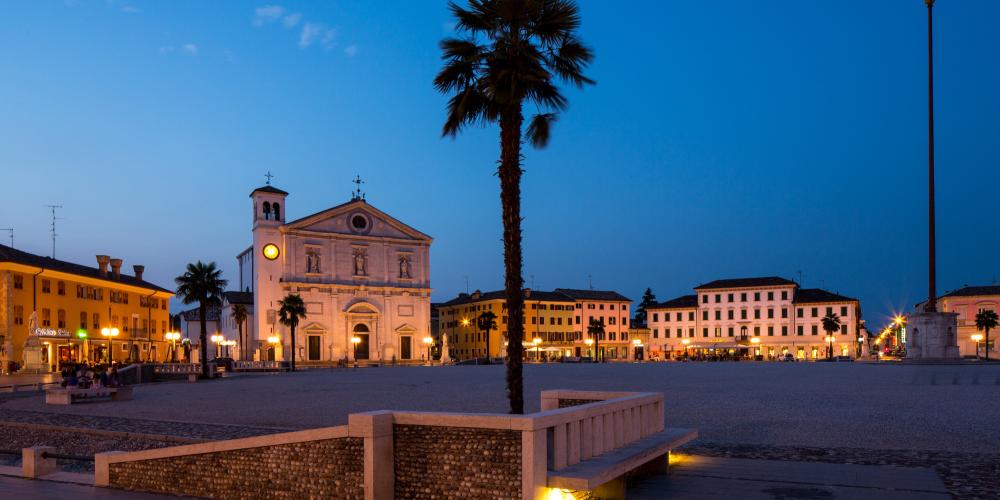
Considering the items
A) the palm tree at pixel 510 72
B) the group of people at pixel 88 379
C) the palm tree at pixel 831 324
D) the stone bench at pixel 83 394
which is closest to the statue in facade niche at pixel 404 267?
the group of people at pixel 88 379

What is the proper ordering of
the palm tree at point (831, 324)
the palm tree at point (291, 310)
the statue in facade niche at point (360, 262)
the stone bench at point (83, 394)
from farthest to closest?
1. the palm tree at point (831, 324)
2. the statue in facade niche at point (360, 262)
3. the palm tree at point (291, 310)
4. the stone bench at point (83, 394)

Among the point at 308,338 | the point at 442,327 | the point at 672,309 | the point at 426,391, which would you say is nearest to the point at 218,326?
the point at 308,338

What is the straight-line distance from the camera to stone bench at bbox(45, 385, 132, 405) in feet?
90.9

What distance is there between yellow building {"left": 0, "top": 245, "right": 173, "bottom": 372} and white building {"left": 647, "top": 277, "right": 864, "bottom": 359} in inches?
2626

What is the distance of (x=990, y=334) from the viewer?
9862 centimetres

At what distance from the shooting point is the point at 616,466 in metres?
7.93

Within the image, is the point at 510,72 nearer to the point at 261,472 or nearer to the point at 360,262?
the point at 261,472

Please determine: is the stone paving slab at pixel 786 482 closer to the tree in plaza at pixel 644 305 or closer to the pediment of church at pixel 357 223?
the pediment of church at pixel 357 223

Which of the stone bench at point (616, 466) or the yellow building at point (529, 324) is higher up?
the stone bench at point (616, 466)

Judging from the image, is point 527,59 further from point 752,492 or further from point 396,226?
point 396,226

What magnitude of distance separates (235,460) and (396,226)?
80672 mm

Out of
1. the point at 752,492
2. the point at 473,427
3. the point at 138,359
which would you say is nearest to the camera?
the point at 473,427

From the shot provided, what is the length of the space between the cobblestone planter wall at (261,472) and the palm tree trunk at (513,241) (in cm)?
441

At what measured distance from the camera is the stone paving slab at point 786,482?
8.80m
